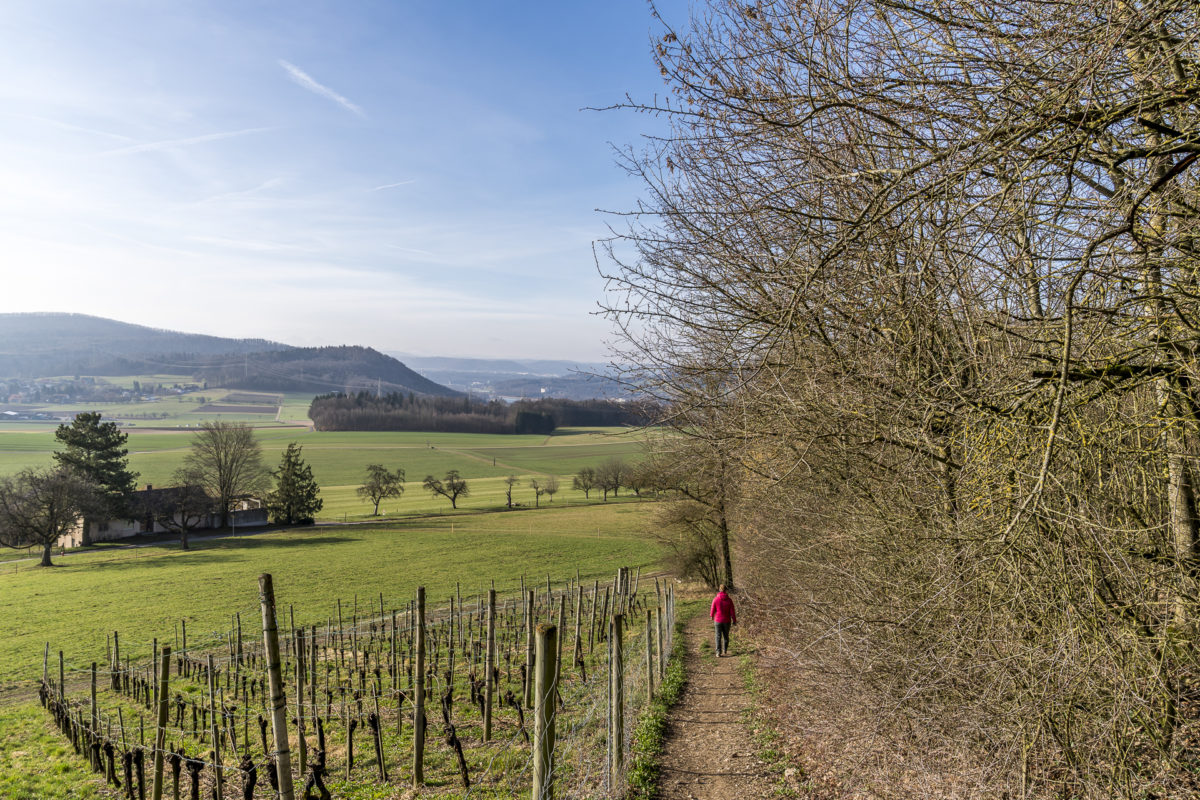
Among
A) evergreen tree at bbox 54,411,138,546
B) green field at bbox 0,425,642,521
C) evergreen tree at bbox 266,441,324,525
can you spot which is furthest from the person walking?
green field at bbox 0,425,642,521

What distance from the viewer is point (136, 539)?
50.7 m

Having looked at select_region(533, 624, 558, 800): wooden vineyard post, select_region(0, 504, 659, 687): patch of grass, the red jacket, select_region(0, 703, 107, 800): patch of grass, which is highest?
select_region(533, 624, 558, 800): wooden vineyard post

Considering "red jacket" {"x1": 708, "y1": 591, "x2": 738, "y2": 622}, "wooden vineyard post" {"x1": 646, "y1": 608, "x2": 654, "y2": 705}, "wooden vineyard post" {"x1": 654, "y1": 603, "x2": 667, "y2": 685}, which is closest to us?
"wooden vineyard post" {"x1": 646, "y1": 608, "x2": 654, "y2": 705}

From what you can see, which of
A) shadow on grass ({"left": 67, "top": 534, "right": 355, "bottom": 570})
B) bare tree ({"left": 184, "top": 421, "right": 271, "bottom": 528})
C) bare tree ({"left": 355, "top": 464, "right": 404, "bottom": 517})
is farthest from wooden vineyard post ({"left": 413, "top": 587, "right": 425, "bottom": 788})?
bare tree ({"left": 355, "top": 464, "right": 404, "bottom": 517})

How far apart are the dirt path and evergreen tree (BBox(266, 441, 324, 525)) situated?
171 ft

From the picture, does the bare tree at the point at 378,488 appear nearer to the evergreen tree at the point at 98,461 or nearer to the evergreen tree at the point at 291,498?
the evergreen tree at the point at 291,498

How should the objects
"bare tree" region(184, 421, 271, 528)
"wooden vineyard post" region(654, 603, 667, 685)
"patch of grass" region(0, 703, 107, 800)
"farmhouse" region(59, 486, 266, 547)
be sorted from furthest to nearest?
"bare tree" region(184, 421, 271, 528) < "farmhouse" region(59, 486, 266, 547) < "wooden vineyard post" region(654, 603, 667, 685) < "patch of grass" region(0, 703, 107, 800)

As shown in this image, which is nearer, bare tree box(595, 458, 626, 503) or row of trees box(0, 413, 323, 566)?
row of trees box(0, 413, 323, 566)

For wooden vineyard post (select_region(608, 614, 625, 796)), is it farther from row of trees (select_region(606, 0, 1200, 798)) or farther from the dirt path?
row of trees (select_region(606, 0, 1200, 798))

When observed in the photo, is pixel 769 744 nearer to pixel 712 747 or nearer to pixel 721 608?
pixel 712 747

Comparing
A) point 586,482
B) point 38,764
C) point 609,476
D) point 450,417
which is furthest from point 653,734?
point 450,417

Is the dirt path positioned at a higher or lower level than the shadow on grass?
higher

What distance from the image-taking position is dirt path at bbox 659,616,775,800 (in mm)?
6238

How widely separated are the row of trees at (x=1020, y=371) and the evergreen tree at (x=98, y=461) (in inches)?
2195
